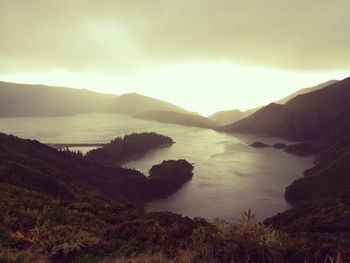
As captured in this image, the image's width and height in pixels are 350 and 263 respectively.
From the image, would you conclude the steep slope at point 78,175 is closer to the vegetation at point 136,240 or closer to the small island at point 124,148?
the vegetation at point 136,240

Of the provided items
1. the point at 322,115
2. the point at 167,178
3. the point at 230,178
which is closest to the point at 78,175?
the point at 167,178

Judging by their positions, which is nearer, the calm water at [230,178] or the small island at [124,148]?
the calm water at [230,178]

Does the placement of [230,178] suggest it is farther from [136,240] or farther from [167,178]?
[136,240]

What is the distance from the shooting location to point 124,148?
469ft

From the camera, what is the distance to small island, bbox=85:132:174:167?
121 metres

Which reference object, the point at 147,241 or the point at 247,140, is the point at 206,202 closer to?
the point at 147,241

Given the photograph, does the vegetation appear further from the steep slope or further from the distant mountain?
the distant mountain

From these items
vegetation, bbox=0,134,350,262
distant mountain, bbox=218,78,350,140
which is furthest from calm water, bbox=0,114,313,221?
distant mountain, bbox=218,78,350,140

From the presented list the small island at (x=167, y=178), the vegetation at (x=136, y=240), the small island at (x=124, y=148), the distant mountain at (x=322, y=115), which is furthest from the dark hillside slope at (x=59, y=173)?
the distant mountain at (x=322, y=115)

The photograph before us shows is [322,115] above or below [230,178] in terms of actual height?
above

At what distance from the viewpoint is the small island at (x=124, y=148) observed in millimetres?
120562

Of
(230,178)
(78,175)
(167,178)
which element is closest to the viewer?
(78,175)

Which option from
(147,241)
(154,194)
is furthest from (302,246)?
(154,194)

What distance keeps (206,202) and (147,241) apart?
201 ft
